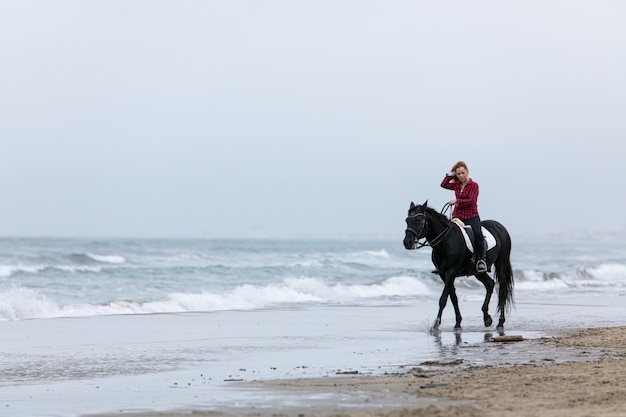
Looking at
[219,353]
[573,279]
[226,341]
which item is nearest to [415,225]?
[226,341]

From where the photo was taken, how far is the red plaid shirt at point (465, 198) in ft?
44.2

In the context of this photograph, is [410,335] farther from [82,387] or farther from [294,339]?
[82,387]

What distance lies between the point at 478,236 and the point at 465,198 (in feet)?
2.01

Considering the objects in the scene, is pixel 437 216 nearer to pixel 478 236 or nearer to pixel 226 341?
pixel 478 236

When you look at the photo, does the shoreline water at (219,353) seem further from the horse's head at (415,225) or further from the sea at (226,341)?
Answer: the horse's head at (415,225)

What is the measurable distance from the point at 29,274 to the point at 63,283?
569cm

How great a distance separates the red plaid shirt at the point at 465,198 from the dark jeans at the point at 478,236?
0.07m

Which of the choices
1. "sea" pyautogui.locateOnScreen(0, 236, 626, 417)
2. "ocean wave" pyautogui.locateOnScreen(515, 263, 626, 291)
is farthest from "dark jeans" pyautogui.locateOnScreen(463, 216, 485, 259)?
"ocean wave" pyautogui.locateOnScreen(515, 263, 626, 291)

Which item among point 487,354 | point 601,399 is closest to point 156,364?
point 487,354

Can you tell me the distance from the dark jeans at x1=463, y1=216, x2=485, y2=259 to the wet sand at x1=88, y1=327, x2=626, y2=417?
376cm

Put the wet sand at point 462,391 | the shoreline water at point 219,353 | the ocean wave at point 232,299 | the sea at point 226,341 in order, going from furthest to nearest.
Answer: the ocean wave at point 232,299 → the sea at point 226,341 → the shoreline water at point 219,353 → the wet sand at point 462,391

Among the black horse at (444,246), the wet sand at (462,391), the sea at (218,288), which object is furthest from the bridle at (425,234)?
the sea at (218,288)

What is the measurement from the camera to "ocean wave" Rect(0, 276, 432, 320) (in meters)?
18.4

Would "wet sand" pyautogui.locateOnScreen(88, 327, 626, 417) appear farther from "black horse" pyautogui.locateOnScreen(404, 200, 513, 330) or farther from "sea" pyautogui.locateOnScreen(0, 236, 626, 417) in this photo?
"black horse" pyautogui.locateOnScreen(404, 200, 513, 330)
